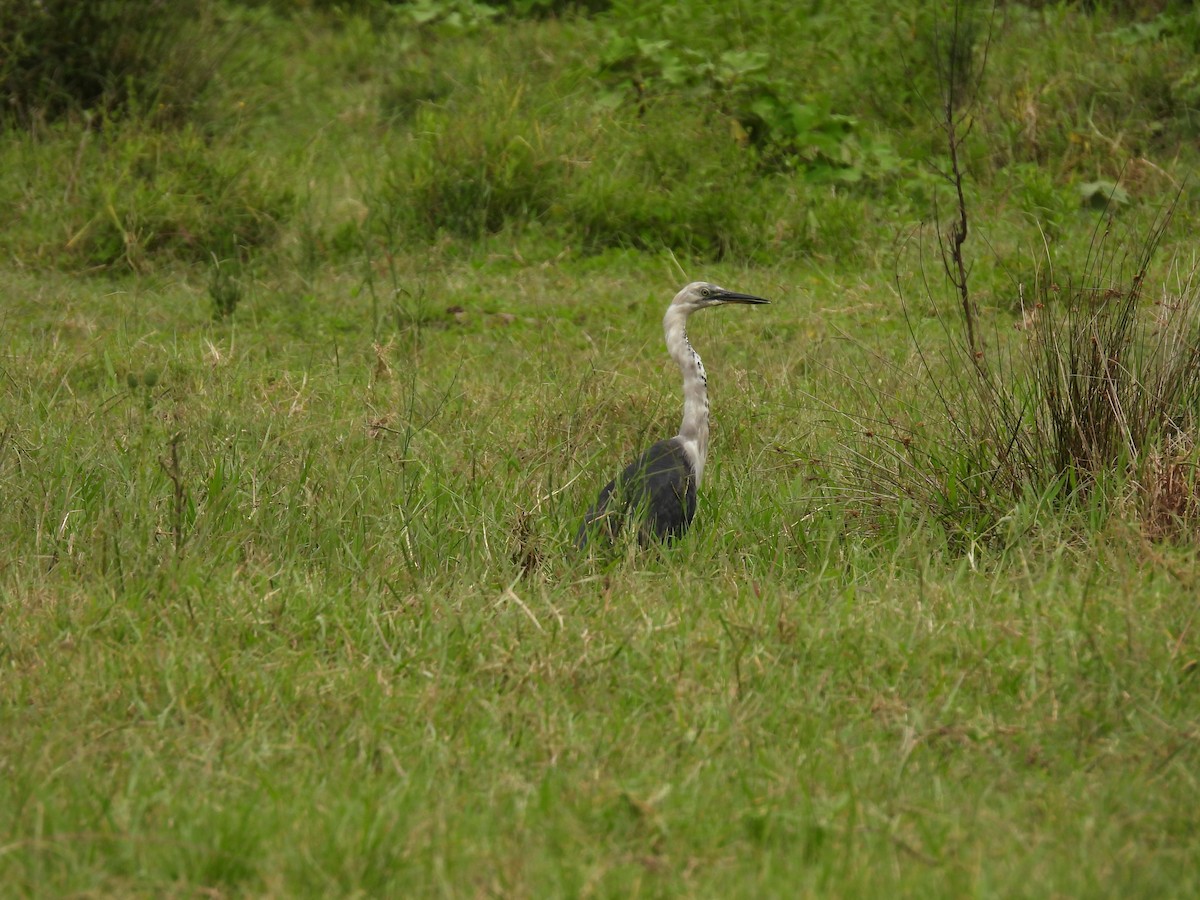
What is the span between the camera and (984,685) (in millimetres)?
3369

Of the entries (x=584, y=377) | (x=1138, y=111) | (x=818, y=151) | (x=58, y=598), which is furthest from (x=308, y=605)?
(x=1138, y=111)

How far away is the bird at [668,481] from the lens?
14.3 feet

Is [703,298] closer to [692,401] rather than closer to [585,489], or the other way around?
[692,401]

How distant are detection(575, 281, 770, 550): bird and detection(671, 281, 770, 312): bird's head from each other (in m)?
0.02

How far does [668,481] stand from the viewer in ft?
15.2

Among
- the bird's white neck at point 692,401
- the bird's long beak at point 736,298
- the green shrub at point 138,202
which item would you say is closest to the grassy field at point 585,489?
the green shrub at point 138,202

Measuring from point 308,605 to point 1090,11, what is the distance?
730cm

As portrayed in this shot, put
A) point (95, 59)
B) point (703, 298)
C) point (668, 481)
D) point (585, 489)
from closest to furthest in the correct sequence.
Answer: point (668, 481), point (585, 489), point (703, 298), point (95, 59)

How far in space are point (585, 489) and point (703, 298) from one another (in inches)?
40.2

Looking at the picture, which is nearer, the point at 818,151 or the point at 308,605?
the point at 308,605

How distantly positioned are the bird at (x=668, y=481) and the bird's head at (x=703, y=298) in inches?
0.8

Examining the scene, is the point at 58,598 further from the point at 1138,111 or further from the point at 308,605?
the point at 1138,111

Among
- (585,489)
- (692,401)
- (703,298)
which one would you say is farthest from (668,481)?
(703,298)

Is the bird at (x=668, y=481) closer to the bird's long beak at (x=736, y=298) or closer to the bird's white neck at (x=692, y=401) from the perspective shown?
the bird's white neck at (x=692, y=401)
